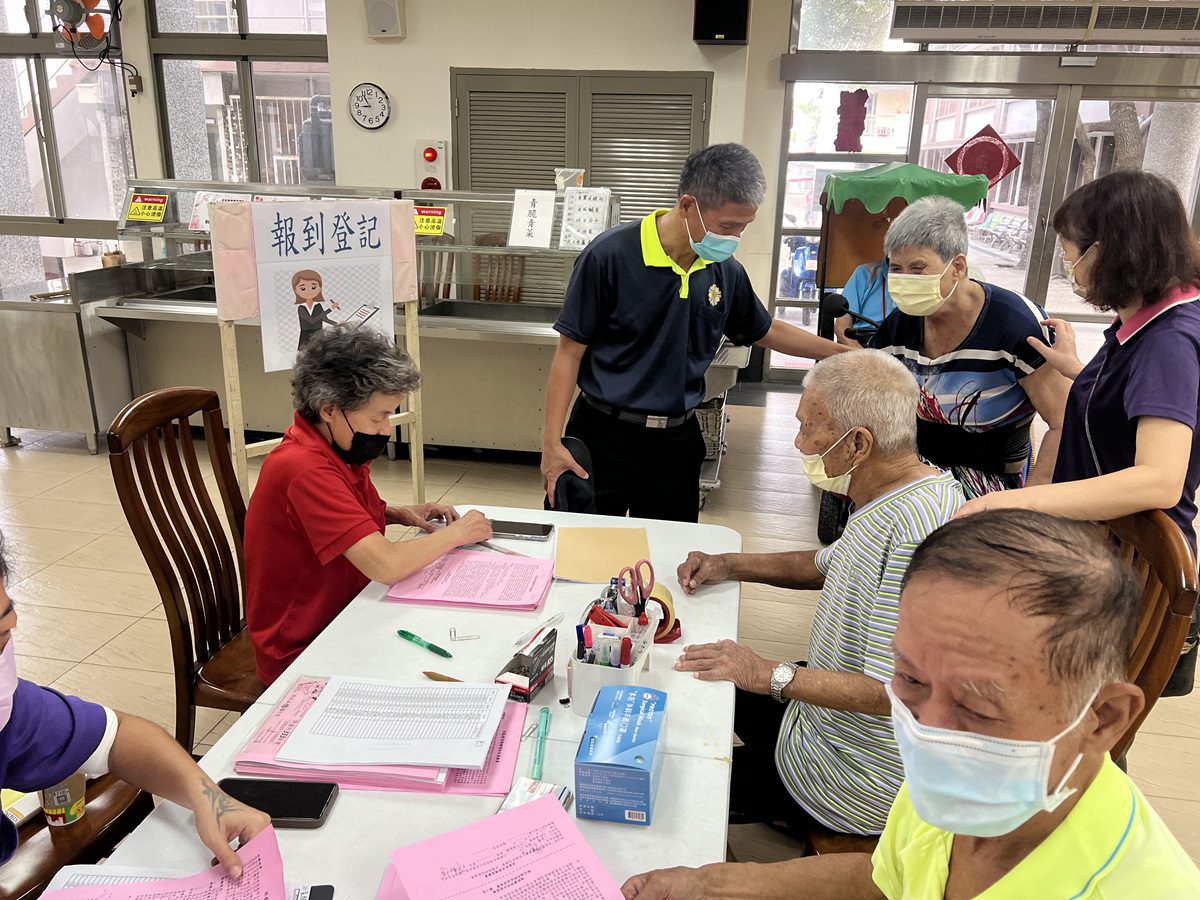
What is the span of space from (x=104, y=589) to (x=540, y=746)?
2618mm

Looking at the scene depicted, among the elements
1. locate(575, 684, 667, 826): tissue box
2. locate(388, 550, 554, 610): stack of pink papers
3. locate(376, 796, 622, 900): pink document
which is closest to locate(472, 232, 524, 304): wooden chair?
locate(388, 550, 554, 610): stack of pink papers

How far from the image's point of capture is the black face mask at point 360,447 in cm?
182

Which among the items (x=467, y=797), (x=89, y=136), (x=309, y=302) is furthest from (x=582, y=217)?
(x=89, y=136)

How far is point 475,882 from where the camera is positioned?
1021 millimetres

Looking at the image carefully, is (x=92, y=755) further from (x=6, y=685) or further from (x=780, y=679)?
(x=780, y=679)

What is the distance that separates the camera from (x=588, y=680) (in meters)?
1.38

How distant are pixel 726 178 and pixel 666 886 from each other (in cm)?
172

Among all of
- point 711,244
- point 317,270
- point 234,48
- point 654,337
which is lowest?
point 654,337

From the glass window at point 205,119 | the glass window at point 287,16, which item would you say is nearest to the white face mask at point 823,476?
the glass window at point 287,16

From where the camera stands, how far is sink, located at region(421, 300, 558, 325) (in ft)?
14.3

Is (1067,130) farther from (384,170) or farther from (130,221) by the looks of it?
(130,221)

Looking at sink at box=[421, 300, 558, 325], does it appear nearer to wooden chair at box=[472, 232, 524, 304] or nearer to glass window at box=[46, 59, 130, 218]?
wooden chair at box=[472, 232, 524, 304]

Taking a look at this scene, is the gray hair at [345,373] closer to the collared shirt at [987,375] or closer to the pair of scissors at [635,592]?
the pair of scissors at [635,592]

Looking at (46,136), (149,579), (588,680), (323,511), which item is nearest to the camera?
(588,680)
